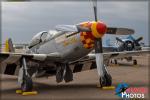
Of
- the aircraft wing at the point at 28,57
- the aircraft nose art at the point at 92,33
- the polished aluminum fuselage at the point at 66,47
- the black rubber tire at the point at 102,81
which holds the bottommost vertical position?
the black rubber tire at the point at 102,81

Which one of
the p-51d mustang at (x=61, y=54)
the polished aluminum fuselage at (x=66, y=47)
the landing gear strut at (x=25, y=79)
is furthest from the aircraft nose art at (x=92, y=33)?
the landing gear strut at (x=25, y=79)

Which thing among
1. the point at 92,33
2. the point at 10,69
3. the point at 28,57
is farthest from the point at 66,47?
the point at 10,69

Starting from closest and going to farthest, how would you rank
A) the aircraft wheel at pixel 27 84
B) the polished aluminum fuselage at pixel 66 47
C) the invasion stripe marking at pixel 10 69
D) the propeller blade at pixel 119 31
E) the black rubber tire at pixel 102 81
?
1. the aircraft wheel at pixel 27 84
2. the polished aluminum fuselage at pixel 66 47
3. the propeller blade at pixel 119 31
4. the black rubber tire at pixel 102 81
5. the invasion stripe marking at pixel 10 69

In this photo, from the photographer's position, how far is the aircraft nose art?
10836 millimetres

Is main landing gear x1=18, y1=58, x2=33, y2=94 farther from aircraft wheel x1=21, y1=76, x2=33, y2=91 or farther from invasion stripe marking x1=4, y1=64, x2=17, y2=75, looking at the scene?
invasion stripe marking x1=4, y1=64, x2=17, y2=75

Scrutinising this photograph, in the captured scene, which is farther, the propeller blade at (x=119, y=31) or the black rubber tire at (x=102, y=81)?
the black rubber tire at (x=102, y=81)

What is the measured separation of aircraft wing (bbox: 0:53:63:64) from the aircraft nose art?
4.54 feet

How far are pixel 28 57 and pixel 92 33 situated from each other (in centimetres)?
267

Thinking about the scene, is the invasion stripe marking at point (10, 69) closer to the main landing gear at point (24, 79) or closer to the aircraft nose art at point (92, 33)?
the main landing gear at point (24, 79)

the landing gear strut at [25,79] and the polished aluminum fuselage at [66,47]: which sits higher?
the polished aluminum fuselage at [66,47]

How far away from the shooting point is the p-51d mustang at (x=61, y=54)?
1104 cm

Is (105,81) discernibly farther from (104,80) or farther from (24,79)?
(24,79)

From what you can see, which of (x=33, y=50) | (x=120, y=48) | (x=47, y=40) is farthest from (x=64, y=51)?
(x=120, y=48)

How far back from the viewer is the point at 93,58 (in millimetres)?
13094
